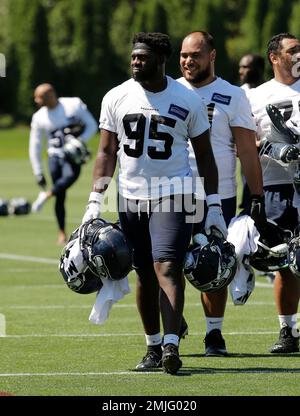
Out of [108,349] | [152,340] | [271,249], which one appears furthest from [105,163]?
[108,349]

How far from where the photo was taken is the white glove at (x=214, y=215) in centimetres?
936

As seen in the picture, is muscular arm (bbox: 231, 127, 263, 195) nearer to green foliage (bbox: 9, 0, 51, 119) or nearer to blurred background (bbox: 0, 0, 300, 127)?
blurred background (bbox: 0, 0, 300, 127)

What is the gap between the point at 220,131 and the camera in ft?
33.4

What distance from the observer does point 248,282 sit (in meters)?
10.1

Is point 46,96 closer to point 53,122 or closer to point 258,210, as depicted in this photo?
point 53,122

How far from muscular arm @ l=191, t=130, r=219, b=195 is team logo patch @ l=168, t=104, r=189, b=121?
0.63ft

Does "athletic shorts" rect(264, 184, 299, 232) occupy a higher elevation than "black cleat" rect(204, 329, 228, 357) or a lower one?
higher

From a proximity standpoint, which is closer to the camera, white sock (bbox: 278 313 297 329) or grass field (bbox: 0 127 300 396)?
grass field (bbox: 0 127 300 396)

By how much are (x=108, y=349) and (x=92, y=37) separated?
64.7m

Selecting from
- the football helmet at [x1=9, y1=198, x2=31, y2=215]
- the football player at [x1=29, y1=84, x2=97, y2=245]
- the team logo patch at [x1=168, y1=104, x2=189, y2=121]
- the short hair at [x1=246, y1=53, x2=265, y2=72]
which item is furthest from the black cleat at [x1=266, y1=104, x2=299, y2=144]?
the football helmet at [x1=9, y1=198, x2=31, y2=215]

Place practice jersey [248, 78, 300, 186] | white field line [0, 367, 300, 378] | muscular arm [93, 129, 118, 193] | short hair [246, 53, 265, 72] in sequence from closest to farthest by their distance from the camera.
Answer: white field line [0, 367, 300, 378], muscular arm [93, 129, 118, 193], practice jersey [248, 78, 300, 186], short hair [246, 53, 265, 72]

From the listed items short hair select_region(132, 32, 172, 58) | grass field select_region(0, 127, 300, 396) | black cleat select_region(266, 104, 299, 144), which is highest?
short hair select_region(132, 32, 172, 58)

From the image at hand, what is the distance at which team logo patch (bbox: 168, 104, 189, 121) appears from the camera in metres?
9.23

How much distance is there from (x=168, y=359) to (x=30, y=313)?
3881mm
